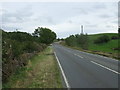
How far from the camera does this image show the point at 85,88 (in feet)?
28.5

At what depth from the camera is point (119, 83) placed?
9.73 m

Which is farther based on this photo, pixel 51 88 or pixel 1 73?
pixel 1 73

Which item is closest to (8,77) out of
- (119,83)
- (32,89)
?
(32,89)

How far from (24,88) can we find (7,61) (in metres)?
2.63

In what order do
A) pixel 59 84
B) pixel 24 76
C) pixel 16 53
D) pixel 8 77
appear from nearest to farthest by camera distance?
pixel 59 84
pixel 8 77
pixel 24 76
pixel 16 53

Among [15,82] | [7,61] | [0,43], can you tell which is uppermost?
[0,43]

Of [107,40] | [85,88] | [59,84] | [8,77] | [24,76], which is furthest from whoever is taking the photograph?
[107,40]

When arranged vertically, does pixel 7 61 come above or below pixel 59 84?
above

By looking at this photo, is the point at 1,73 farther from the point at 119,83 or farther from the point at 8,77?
the point at 119,83

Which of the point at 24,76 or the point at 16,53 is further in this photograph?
the point at 16,53

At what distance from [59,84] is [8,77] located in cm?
270

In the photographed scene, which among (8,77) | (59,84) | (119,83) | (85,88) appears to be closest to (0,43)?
(8,77)

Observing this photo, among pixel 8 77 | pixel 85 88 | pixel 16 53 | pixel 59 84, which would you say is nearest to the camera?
pixel 85 88

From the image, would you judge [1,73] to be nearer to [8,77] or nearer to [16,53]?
[8,77]
